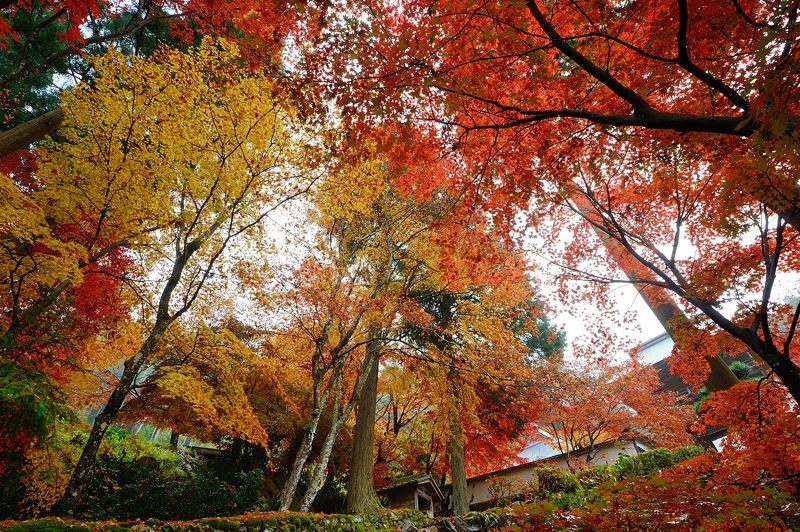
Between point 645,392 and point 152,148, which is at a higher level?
point 152,148

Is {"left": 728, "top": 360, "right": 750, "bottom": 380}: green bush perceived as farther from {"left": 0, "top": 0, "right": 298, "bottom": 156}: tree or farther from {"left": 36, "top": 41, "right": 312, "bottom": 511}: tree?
{"left": 0, "top": 0, "right": 298, "bottom": 156}: tree

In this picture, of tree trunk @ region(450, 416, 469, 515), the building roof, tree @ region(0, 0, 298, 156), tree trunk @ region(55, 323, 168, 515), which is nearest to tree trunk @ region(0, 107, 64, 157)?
tree @ region(0, 0, 298, 156)

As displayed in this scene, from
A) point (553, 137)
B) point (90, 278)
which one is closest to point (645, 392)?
point (553, 137)

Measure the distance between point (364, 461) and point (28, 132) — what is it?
10.9 meters

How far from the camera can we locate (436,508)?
14547 millimetres

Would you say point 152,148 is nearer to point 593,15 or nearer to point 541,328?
point 593,15

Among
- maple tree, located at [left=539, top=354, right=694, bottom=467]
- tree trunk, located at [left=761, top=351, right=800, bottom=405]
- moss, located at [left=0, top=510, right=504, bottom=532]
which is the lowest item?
moss, located at [left=0, top=510, right=504, bottom=532]

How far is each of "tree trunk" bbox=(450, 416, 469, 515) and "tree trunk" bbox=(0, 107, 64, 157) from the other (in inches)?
530

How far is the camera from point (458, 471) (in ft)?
38.4

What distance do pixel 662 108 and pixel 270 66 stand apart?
6595mm

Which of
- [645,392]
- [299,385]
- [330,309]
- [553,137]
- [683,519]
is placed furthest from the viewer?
[645,392]

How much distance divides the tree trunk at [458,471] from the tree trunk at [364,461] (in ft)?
10.6

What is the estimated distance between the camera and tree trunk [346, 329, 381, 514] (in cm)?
842

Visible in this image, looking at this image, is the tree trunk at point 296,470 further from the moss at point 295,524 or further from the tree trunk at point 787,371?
the tree trunk at point 787,371
